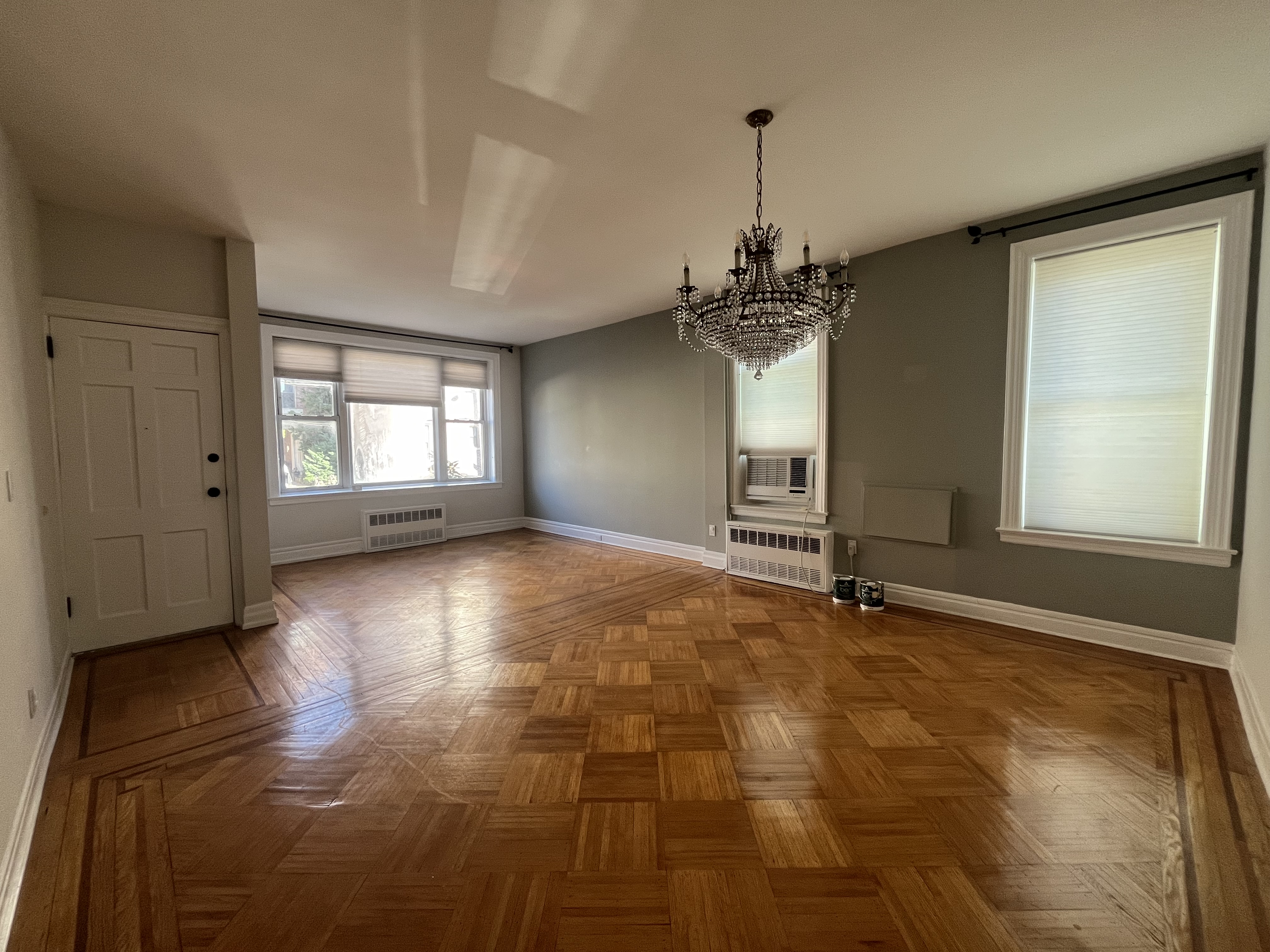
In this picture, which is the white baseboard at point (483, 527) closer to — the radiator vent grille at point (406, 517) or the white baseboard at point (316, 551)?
the radiator vent grille at point (406, 517)

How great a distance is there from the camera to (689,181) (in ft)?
8.81

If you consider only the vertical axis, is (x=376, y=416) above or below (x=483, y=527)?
above

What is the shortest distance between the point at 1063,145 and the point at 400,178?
3.30m

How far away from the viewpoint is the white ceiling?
167 cm

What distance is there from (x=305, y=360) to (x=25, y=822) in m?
4.85

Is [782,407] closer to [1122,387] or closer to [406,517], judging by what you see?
[1122,387]

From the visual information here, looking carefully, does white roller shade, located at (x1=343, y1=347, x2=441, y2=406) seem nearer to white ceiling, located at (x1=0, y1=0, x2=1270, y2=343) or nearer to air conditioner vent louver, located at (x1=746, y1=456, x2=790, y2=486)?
white ceiling, located at (x1=0, y1=0, x2=1270, y2=343)

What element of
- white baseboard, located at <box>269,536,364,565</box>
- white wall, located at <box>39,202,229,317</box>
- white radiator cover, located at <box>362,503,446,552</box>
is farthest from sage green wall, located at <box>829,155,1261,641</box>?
white baseboard, located at <box>269,536,364,565</box>

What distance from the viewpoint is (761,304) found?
2256 millimetres

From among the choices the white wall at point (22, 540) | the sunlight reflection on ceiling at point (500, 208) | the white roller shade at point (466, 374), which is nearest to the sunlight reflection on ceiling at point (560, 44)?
the sunlight reflection on ceiling at point (500, 208)

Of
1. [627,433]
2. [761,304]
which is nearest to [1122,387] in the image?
[761,304]

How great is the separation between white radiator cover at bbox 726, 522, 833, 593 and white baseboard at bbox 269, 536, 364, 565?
4318mm

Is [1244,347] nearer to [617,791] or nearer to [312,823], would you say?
[617,791]

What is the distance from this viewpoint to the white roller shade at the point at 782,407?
13.9ft
